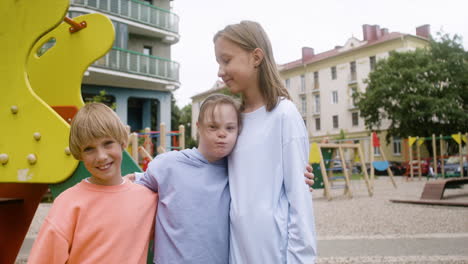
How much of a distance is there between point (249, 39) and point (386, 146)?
103ft

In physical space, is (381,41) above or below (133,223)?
above

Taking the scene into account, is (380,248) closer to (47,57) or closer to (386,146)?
(47,57)

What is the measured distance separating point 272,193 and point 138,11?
16.1m

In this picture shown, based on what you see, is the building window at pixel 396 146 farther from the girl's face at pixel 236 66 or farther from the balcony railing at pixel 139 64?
the girl's face at pixel 236 66

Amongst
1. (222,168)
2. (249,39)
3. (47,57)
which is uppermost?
(47,57)

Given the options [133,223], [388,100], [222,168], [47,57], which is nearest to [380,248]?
[222,168]

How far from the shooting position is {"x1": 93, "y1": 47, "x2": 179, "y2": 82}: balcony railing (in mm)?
14844

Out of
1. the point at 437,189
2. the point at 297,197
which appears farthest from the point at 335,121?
the point at 297,197

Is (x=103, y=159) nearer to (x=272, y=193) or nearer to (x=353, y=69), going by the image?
(x=272, y=193)

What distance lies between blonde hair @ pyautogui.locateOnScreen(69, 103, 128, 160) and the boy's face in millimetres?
20

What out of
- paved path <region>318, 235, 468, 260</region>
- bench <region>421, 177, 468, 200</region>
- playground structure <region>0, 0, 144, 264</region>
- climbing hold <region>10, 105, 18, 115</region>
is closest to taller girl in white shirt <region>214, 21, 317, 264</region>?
playground structure <region>0, 0, 144, 264</region>

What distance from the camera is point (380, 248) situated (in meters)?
3.94

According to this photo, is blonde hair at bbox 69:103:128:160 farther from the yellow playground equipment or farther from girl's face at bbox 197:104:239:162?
the yellow playground equipment

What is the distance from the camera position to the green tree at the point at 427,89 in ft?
82.8
